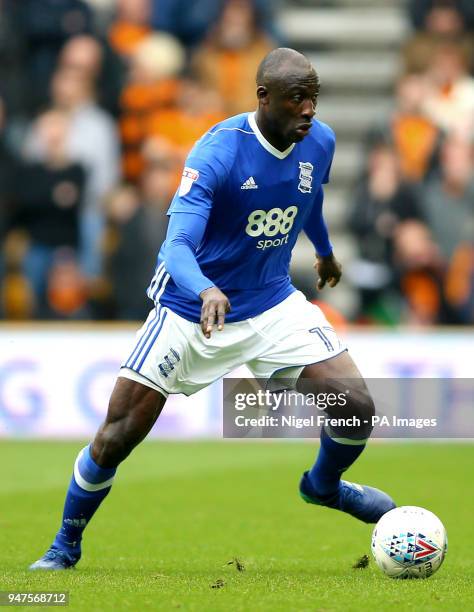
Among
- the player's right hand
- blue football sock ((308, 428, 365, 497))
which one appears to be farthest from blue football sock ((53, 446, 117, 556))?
the player's right hand

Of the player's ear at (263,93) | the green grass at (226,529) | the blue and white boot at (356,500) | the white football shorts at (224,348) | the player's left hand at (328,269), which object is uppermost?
the player's ear at (263,93)

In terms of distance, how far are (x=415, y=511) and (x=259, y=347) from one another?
109 centimetres

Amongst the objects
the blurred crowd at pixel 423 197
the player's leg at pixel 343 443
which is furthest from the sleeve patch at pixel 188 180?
the blurred crowd at pixel 423 197

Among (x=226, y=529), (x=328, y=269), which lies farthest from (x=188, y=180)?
(x=226, y=529)

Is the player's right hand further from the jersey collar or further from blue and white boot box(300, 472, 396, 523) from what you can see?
blue and white boot box(300, 472, 396, 523)

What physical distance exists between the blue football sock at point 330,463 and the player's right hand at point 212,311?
1332 mm

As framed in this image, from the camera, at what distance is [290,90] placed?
20.6ft

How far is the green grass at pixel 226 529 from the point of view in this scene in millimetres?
5852

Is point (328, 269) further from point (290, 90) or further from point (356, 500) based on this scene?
point (290, 90)

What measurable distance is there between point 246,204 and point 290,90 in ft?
1.91

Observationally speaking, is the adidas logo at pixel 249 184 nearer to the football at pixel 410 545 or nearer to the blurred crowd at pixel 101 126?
the football at pixel 410 545

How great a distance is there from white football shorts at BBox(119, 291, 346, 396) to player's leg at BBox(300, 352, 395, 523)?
0.29 feet

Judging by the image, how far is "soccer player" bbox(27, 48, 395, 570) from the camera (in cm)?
633

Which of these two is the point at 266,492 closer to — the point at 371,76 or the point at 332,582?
the point at 332,582
